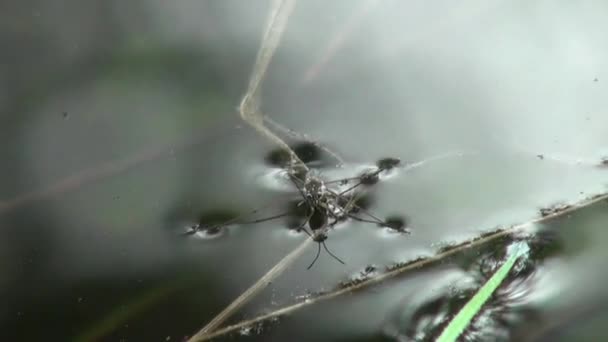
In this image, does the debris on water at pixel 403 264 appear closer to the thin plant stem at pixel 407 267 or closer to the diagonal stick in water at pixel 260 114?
the thin plant stem at pixel 407 267

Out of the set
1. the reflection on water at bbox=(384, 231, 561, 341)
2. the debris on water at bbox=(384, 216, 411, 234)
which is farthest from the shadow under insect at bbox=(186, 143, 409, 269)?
the reflection on water at bbox=(384, 231, 561, 341)

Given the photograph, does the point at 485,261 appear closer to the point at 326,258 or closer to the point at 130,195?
the point at 326,258

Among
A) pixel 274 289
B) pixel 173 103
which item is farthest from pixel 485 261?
pixel 173 103

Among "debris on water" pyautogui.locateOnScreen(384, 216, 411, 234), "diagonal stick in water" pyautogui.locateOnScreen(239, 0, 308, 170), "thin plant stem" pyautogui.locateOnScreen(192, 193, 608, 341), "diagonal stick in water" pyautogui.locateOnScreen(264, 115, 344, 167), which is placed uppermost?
"diagonal stick in water" pyautogui.locateOnScreen(239, 0, 308, 170)

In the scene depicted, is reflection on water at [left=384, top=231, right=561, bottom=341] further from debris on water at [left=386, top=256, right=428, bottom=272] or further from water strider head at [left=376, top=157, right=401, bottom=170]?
water strider head at [left=376, top=157, right=401, bottom=170]

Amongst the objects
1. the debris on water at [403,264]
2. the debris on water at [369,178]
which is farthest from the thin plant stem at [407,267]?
the debris on water at [369,178]
